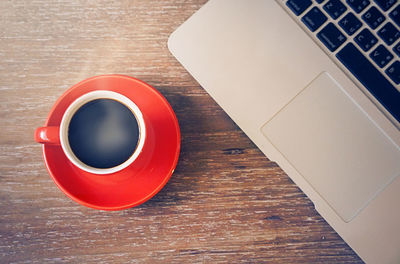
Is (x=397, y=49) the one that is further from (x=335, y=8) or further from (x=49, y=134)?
(x=49, y=134)

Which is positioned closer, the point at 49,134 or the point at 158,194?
the point at 49,134

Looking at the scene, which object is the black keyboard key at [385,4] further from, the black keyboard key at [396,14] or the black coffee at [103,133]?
the black coffee at [103,133]

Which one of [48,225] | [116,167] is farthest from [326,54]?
[48,225]

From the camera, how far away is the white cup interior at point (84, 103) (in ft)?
1.28

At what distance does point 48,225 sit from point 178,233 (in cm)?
20

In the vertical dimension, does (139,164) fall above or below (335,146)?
below

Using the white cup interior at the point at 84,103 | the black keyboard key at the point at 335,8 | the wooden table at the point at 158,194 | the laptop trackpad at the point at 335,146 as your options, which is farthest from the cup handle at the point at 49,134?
the black keyboard key at the point at 335,8

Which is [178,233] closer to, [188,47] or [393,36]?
[188,47]

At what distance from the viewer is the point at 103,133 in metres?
0.42

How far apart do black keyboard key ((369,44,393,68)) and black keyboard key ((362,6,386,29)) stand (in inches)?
1.2

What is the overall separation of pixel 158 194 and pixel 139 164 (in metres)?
0.09

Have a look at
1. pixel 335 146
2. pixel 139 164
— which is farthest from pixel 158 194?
pixel 335 146

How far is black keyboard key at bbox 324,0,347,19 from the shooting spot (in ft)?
1.46

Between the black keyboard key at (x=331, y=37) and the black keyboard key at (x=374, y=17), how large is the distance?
38 millimetres
